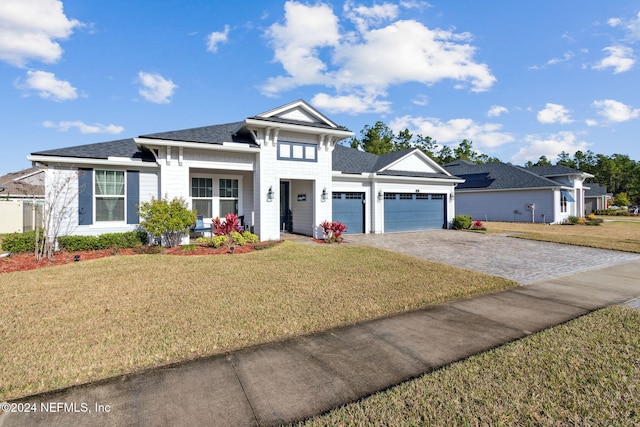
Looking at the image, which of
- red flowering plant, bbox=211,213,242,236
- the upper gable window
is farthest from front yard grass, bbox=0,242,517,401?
the upper gable window

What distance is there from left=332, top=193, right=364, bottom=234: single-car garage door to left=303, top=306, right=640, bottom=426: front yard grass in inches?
496

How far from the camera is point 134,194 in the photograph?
38.9 ft

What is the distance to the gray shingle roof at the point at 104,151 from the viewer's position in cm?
1096

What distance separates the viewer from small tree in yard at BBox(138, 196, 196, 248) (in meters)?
10.9

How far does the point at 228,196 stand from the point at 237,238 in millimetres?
3343

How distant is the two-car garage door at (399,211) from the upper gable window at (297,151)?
295cm

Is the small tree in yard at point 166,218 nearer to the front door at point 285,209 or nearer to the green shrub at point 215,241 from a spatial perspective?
the green shrub at point 215,241

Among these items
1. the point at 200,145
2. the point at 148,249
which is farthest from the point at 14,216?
the point at 200,145

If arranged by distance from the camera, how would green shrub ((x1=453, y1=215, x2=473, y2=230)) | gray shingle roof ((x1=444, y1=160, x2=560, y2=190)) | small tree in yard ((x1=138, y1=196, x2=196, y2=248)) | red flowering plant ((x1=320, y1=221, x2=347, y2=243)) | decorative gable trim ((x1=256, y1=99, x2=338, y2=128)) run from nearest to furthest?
small tree in yard ((x1=138, y1=196, x2=196, y2=248)), decorative gable trim ((x1=256, y1=99, x2=338, y2=128)), red flowering plant ((x1=320, y1=221, x2=347, y2=243)), green shrub ((x1=453, y1=215, x2=473, y2=230)), gray shingle roof ((x1=444, y1=160, x2=560, y2=190))

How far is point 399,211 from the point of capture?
18266mm

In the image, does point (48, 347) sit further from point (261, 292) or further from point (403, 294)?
point (403, 294)

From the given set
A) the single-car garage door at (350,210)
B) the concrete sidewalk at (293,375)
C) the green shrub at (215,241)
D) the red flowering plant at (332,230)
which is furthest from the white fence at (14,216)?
the concrete sidewalk at (293,375)

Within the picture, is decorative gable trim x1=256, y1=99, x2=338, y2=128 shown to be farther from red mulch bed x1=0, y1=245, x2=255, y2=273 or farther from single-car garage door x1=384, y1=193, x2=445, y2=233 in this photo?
single-car garage door x1=384, y1=193, x2=445, y2=233

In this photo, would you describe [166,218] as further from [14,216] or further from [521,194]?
[521,194]
